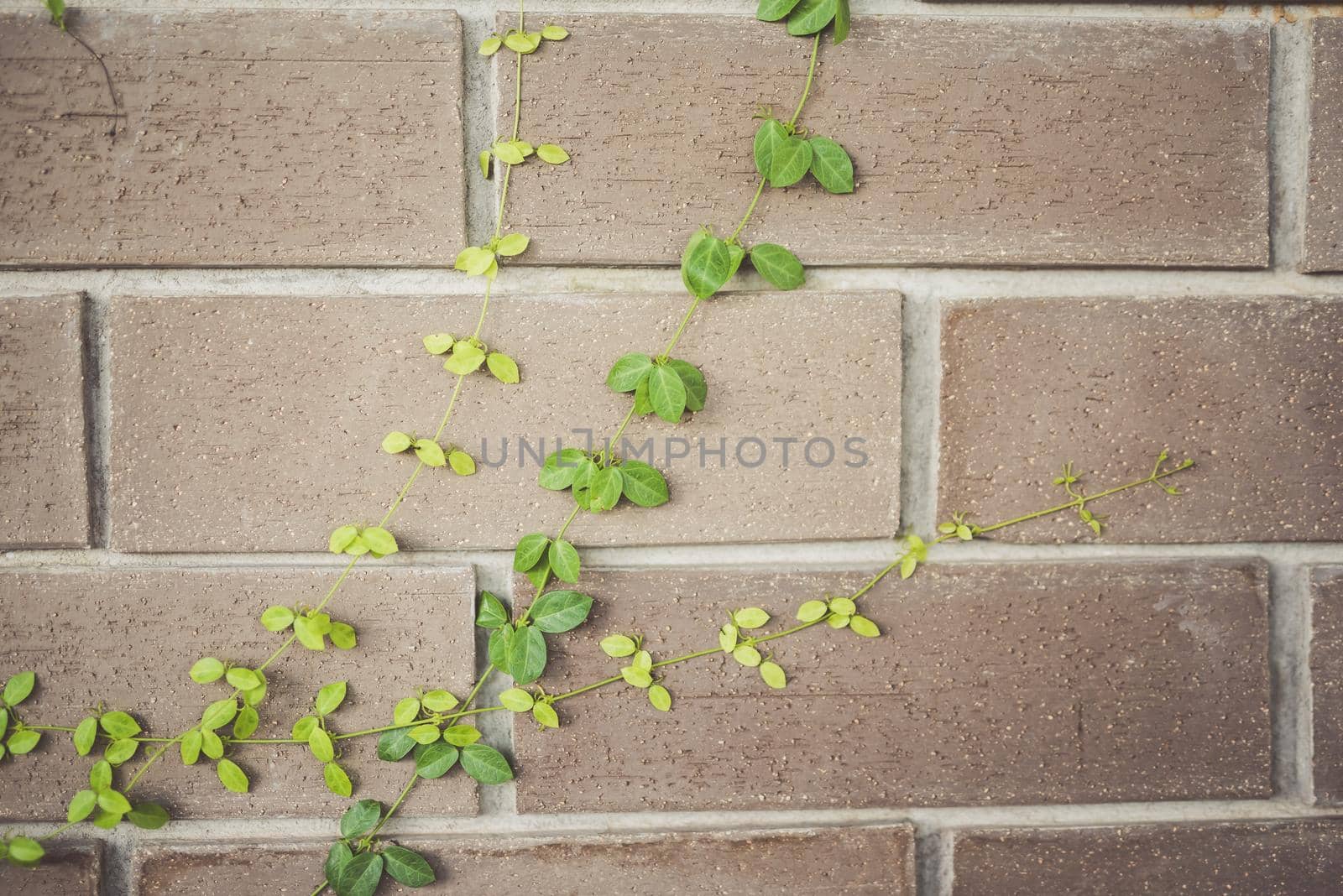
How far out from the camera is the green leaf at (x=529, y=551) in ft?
1.61

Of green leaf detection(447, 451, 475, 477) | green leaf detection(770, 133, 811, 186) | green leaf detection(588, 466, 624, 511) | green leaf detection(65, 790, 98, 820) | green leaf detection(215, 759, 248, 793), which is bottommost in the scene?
green leaf detection(65, 790, 98, 820)

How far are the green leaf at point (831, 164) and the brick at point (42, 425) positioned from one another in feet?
1.74

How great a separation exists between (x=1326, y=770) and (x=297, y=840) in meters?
0.79

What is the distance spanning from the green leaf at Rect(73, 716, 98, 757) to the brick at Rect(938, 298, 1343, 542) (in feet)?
2.09

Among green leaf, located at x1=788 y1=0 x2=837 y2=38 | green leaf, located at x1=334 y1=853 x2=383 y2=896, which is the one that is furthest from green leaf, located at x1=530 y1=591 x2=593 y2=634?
green leaf, located at x1=788 y1=0 x2=837 y2=38

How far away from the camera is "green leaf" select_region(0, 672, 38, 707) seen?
0.50 meters

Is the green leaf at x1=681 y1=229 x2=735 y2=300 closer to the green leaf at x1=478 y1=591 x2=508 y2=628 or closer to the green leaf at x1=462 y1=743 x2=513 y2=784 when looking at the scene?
the green leaf at x1=478 y1=591 x2=508 y2=628

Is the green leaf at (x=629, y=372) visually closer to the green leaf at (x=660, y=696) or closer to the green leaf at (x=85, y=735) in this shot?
the green leaf at (x=660, y=696)

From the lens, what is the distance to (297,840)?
527 mm

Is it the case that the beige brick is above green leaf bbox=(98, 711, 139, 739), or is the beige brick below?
below

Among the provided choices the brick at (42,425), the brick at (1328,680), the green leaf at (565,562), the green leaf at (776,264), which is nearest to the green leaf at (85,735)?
the brick at (42,425)

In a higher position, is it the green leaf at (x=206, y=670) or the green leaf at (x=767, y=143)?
the green leaf at (x=767, y=143)

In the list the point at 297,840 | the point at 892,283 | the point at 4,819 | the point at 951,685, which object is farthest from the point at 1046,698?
the point at 4,819

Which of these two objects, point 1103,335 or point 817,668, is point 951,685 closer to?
point 817,668
